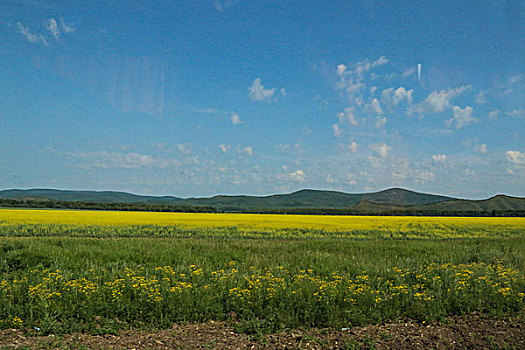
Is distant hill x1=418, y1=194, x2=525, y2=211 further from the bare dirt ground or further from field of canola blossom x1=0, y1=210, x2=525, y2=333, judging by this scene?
the bare dirt ground

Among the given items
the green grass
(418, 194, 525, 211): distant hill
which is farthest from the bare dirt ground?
(418, 194, 525, 211): distant hill

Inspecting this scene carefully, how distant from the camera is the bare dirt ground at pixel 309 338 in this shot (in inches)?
264

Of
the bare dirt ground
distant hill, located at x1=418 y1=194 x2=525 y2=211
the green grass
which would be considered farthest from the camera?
distant hill, located at x1=418 y1=194 x2=525 y2=211

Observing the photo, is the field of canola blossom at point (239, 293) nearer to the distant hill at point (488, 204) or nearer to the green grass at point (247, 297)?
the green grass at point (247, 297)

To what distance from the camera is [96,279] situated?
34.9ft

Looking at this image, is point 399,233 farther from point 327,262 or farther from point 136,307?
point 136,307

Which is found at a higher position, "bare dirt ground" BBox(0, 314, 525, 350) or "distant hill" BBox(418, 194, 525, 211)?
"distant hill" BBox(418, 194, 525, 211)

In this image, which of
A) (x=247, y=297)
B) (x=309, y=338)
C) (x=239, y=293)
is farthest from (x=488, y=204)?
(x=309, y=338)

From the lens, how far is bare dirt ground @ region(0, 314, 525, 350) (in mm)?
6715

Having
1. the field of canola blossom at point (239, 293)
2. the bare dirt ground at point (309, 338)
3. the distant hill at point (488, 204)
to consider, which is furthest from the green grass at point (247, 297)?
the distant hill at point (488, 204)

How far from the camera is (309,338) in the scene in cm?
703

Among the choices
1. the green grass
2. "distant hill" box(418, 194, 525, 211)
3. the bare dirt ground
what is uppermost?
"distant hill" box(418, 194, 525, 211)

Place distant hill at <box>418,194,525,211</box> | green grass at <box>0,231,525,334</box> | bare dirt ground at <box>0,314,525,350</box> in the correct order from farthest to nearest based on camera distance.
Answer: distant hill at <box>418,194,525,211</box> < green grass at <box>0,231,525,334</box> < bare dirt ground at <box>0,314,525,350</box>

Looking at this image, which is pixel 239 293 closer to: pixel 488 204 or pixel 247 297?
pixel 247 297
